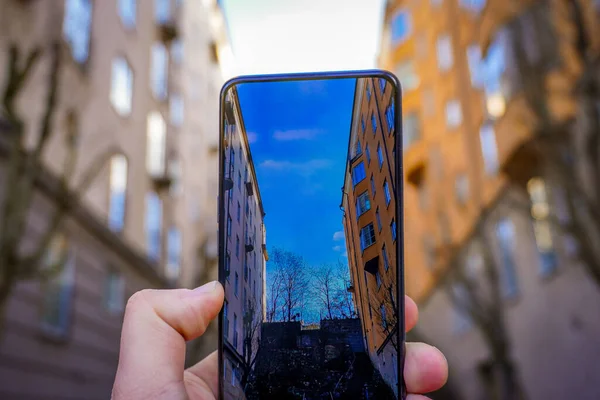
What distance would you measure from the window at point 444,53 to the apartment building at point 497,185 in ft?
0.16

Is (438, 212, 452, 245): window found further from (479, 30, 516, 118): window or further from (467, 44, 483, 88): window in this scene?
(479, 30, 516, 118): window

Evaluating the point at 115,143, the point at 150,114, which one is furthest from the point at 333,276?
the point at 150,114

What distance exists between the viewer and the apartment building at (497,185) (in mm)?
7730

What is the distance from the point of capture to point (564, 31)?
7379mm

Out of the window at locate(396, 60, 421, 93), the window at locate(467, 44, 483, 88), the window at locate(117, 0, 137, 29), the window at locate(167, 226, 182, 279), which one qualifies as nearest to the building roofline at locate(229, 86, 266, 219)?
the window at locate(117, 0, 137, 29)

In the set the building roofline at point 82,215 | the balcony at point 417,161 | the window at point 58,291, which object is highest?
the balcony at point 417,161

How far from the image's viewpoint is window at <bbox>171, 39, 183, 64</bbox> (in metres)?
13.6

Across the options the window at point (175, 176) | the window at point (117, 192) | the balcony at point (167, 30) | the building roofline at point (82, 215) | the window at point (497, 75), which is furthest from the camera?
the window at point (175, 176)

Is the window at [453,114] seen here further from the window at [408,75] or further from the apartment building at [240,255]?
the apartment building at [240,255]

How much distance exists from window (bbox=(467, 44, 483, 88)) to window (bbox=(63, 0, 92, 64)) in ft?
22.3

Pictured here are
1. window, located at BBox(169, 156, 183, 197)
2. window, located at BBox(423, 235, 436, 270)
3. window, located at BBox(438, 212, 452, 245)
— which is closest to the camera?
window, located at BBox(169, 156, 183, 197)

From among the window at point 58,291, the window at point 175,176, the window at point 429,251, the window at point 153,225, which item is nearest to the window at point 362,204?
the window at point 58,291

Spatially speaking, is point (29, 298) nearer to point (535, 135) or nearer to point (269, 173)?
point (269, 173)

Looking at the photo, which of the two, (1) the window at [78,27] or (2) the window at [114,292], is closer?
(1) the window at [78,27]
